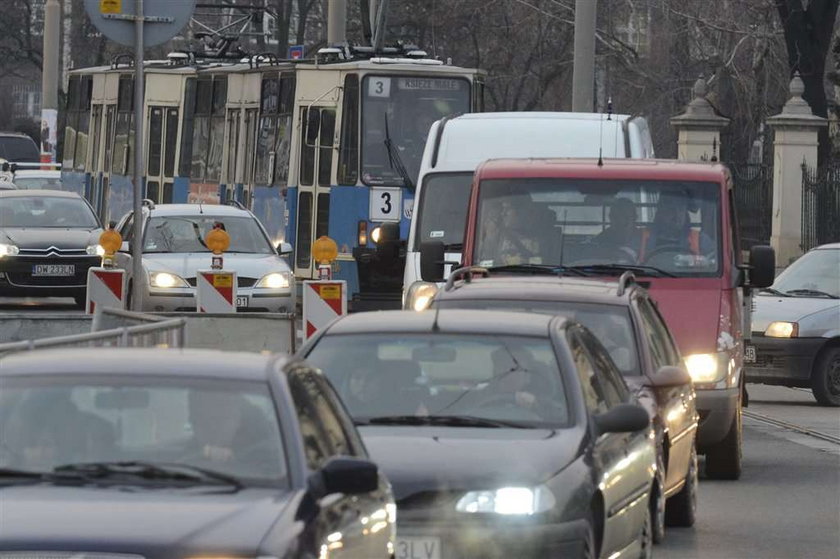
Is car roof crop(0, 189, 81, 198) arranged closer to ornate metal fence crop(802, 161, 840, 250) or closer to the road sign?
ornate metal fence crop(802, 161, 840, 250)

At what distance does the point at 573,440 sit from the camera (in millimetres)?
8711

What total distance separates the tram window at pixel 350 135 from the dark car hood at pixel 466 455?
18.7 m

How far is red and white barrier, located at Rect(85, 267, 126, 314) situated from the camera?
1930 cm

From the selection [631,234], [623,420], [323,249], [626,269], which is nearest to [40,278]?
[323,249]

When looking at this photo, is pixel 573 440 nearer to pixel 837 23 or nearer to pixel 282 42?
pixel 837 23

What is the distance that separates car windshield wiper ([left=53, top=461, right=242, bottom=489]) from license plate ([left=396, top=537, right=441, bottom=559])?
190 cm

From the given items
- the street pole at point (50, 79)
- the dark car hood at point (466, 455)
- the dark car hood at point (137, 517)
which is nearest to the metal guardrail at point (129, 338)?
the dark car hood at point (466, 455)

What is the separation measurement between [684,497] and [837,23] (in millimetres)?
36862

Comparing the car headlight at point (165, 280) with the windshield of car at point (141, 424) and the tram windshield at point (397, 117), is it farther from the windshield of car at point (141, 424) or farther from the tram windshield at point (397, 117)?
the windshield of car at point (141, 424)

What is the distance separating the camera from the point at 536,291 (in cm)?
1170

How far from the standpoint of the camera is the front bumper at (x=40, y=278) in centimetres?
2688

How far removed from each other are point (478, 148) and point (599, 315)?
6.11 m

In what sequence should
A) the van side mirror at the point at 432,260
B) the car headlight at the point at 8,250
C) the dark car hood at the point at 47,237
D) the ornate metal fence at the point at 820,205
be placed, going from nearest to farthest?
the van side mirror at the point at 432,260
the car headlight at the point at 8,250
the dark car hood at the point at 47,237
the ornate metal fence at the point at 820,205

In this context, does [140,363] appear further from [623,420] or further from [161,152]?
[161,152]
